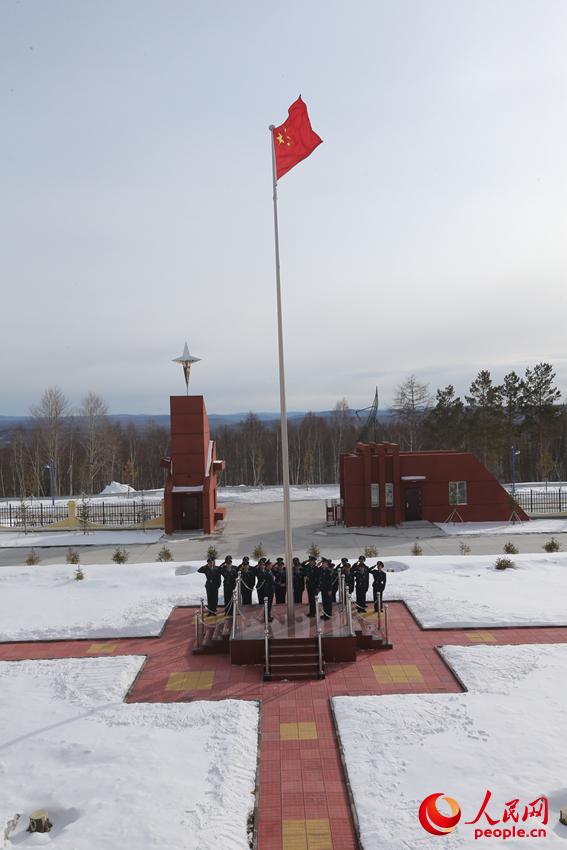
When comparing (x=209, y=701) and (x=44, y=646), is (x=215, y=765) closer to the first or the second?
(x=209, y=701)

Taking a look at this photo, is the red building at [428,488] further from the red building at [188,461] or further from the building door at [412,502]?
the red building at [188,461]

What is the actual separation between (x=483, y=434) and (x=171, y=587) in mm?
31788

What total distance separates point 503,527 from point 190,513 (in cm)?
1342

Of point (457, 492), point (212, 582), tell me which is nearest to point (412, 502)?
point (457, 492)

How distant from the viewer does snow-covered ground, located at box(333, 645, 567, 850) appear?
684 centimetres

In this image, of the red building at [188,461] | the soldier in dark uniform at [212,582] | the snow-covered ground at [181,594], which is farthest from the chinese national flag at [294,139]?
the red building at [188,461]

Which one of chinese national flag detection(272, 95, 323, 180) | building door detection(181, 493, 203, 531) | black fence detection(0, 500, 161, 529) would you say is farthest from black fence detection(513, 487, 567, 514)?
chinese national flag detection(272, 95, 323, 180)

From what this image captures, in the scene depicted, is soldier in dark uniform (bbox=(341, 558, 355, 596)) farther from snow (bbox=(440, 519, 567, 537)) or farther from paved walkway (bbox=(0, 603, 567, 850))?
snow (bbox=(440, 519, 567, 537))

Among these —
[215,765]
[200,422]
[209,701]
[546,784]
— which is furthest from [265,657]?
[200,422]

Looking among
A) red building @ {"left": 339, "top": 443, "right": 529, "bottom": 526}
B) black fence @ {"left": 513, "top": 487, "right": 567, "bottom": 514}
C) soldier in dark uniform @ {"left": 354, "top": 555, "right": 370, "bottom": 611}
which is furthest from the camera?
black fence @ {"left": 513, "top": 487, "right": 567, "bottom": 514}

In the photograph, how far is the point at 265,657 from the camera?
36.7 feet

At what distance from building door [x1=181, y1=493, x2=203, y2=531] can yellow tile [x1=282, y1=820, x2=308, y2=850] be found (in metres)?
21.5

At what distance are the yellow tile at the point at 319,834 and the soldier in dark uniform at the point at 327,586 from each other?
5.89m

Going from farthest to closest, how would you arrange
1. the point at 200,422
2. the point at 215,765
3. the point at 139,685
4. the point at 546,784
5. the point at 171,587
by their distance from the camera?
the point at 200,422 → the point at 171,587 → the point at 139,685 → the point at 215,765 → the point at 546,784
